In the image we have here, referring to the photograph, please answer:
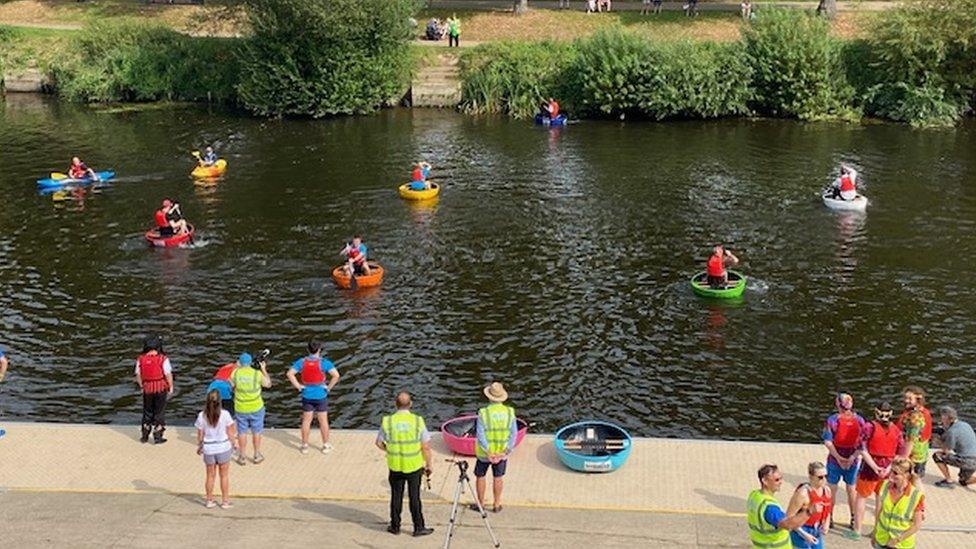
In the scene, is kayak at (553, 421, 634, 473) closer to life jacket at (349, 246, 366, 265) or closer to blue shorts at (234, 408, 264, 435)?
blue shorts at (234, 408, 264, 435)

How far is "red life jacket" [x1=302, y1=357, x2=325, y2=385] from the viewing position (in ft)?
64.9

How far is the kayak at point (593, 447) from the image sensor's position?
18828 millimetres

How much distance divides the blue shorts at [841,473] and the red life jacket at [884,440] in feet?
1.16

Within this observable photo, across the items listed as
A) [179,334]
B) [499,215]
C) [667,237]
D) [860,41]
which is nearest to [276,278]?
[179,334]

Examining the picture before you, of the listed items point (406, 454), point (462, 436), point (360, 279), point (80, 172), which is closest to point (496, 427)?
point (406, 454)

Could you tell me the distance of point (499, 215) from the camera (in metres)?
39.0

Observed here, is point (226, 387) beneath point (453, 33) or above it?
beneath

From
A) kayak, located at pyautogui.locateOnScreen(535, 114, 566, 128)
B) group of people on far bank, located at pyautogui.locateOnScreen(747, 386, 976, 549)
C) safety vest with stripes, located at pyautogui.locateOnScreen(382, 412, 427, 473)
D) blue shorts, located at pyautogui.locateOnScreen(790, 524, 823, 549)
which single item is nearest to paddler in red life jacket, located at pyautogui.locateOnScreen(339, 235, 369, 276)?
safety vest with stripes, located at pyautogui.locateOnScreen(382, 412, 427, 473)

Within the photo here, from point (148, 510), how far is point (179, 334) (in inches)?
442

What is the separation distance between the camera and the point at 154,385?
20500mm

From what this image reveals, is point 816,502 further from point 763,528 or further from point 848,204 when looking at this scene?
point 848,204

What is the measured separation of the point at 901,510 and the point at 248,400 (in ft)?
35.4

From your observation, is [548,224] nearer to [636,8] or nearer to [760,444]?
[760,444]

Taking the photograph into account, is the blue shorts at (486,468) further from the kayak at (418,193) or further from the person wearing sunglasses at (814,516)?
the kayak at (418,193)
